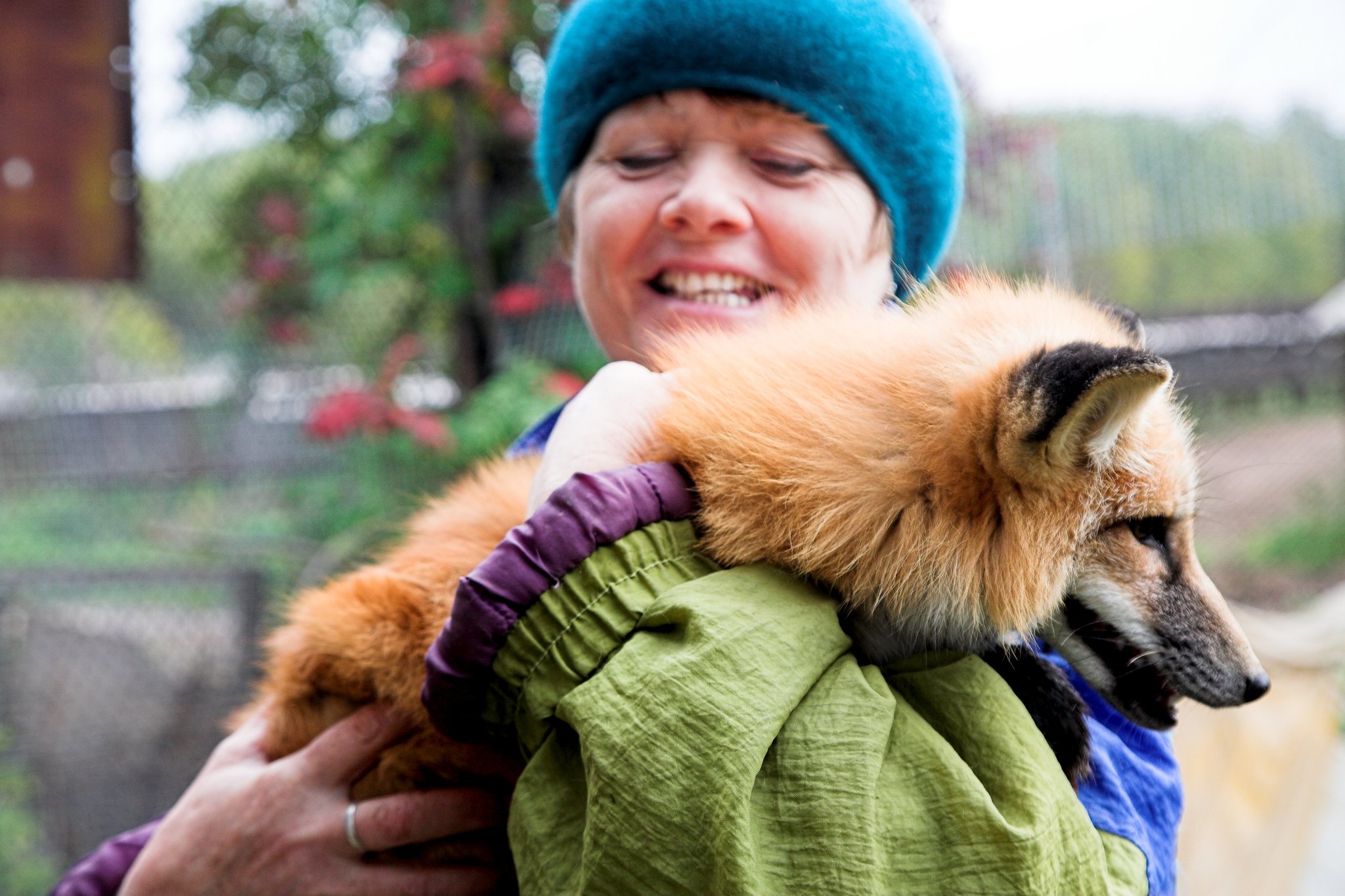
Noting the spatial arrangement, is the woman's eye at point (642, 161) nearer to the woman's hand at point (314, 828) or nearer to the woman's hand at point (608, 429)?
the woman's hand at point (608, 429)

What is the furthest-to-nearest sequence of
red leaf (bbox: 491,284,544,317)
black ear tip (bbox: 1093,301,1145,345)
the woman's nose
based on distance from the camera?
red leaf (bbox: 491,284,544,317) < the woman's nose < black ear tip (bbox: 1093,301,1145,345)

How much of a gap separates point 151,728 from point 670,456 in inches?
161

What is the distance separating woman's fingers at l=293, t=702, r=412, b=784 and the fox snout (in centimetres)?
91

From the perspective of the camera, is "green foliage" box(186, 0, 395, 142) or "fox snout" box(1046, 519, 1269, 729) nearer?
"fox snout" box(1046, 519, 1269, 729)

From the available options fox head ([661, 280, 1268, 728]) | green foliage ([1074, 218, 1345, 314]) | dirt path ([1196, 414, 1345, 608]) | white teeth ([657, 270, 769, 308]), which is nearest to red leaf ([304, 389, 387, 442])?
white teeth ([657, 270, 769, 308])

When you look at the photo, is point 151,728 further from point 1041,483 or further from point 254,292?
point 1041,483

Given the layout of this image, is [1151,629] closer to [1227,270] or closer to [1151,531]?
[1151,531]

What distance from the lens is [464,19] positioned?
4082mm

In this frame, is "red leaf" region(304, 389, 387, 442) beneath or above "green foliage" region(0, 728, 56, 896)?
above

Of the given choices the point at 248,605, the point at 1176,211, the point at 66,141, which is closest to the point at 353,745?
the point at 248,605

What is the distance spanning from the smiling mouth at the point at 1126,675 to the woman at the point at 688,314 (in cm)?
5

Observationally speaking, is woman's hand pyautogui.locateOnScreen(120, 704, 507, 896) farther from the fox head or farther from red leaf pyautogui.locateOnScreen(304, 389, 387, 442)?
red leaf pyautogui.locateOnScreen(304, 389, 387, 442)

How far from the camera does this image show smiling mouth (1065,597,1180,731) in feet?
4.13

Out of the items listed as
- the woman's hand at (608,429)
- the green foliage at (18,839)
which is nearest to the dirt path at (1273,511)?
the woman's hand at (608,429)
